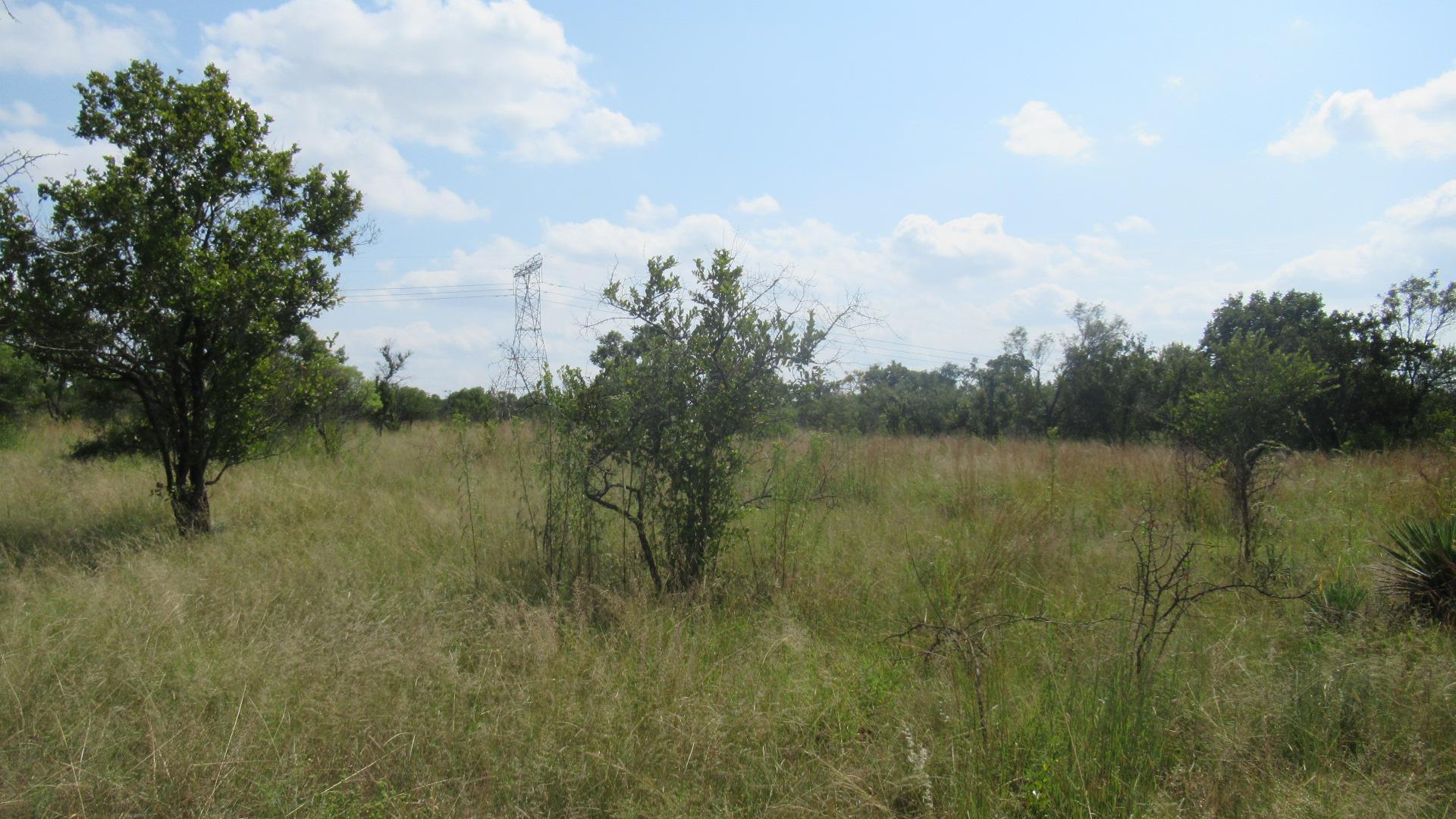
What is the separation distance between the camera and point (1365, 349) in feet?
87.9

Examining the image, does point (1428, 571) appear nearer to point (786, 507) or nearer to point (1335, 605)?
point (1335, 605)

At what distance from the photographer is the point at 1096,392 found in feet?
104

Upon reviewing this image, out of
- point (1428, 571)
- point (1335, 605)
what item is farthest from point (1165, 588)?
point (1428, 571)

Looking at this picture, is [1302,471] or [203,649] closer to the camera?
[203,649]

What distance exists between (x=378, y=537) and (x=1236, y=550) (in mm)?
8146

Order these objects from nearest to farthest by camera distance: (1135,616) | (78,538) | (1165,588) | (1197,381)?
(1165,588) < (1135,616) < (78,538) < (1197,381)

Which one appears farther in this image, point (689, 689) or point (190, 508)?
point (190, 508)

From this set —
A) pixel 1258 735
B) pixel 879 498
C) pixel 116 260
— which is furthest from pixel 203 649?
pixel 879 498

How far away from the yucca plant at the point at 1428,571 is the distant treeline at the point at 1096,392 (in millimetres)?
3291

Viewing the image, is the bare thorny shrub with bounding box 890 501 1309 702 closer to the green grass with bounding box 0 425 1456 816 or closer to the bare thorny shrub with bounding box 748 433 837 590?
the green grass with bounding box 0 425 1456 816

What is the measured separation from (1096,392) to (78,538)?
32.6 meters

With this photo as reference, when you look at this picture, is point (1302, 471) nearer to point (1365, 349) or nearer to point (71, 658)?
point (71, 658)

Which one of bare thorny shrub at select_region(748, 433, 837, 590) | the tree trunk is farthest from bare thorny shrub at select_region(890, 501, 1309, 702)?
the tree trunk

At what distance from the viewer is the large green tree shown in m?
6.88
